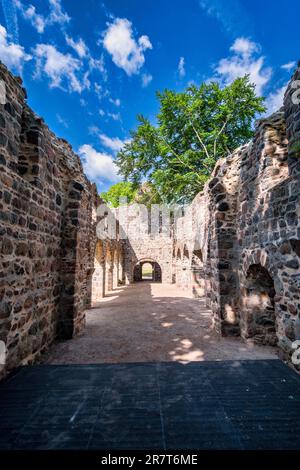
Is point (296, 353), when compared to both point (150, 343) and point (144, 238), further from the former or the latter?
point (144, 238)

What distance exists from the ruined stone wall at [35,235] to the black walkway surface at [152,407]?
0.77 metres

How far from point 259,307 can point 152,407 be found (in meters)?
3.14

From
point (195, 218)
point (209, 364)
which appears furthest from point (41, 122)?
point (195, 218)

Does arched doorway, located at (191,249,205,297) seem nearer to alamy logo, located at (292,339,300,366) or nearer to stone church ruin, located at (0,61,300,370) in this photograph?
stone church ruin, located at (0,61,300,370)

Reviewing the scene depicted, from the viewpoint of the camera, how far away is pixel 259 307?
438cm

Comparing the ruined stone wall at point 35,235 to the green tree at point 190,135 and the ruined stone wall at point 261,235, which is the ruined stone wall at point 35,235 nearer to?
the ruined stone wall at point 261,235

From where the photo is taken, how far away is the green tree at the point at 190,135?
46.0 feet

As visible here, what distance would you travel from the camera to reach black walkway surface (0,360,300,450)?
5.64 ft

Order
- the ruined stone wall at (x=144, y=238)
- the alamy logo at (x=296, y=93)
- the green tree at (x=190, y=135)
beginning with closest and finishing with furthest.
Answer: the alamy logo at (x=296, y=93)
the green tree at (x=190, y=135)
the ruined stone wall at (x=144, y=238)

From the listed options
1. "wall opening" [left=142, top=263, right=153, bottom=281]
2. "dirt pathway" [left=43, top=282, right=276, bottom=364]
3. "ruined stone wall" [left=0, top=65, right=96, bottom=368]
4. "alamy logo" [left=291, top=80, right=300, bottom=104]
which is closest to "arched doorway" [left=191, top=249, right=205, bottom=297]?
"dirt pathway" [left=43, top=282, right=276, bottom=364]

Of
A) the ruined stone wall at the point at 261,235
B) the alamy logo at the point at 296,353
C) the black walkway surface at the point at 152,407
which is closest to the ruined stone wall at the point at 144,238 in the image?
the ruined stone wall at the point at 261,235

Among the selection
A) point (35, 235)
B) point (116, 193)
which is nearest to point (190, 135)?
point (116, 193)

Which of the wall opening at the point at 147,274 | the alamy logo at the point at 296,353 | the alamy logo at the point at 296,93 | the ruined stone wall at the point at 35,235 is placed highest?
the alamy logo at the point at 296,93
